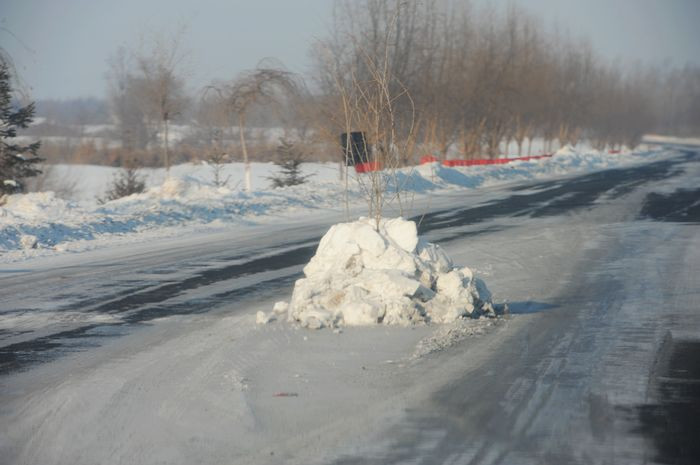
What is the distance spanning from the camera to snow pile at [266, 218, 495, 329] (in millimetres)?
7715

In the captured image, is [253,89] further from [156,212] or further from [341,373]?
[341,373]

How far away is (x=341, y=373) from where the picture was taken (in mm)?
6133

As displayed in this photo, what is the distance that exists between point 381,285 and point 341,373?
1.92 m

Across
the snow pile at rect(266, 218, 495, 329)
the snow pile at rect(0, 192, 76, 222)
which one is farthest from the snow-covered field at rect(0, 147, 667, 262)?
the snow pile at rect(266, 218, 495, 329)

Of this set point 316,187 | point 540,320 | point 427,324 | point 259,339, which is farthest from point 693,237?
point 316,187

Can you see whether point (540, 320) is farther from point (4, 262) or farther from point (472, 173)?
point (472, 173)

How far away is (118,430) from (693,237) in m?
12.2

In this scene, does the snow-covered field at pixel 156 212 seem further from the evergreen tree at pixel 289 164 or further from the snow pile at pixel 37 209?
the evergreen tree at pixel 289 164

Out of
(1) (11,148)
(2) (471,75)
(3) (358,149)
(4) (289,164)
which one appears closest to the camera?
(3) (358,149)

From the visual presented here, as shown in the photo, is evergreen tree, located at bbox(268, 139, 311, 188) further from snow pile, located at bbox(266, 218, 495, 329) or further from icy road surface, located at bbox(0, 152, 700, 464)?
snow pile, located at bbox(266, 218, 495, 329)

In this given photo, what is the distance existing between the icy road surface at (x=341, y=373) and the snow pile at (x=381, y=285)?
0.26m

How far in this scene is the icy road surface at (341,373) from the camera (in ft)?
15.3

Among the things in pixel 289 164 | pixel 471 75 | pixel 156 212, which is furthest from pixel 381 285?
pixel 471 75

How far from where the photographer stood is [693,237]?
14547mm
